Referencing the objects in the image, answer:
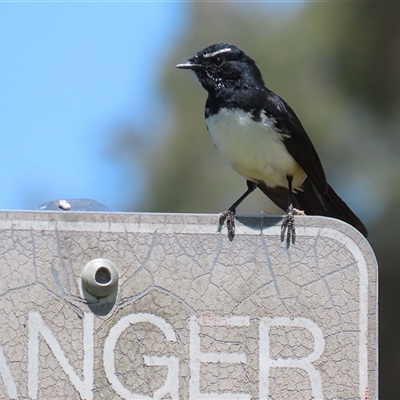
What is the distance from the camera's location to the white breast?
4.40 meters

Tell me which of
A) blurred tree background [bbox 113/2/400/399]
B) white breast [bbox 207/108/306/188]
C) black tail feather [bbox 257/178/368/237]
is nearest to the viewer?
white breast [bbox 207/108/306/188]

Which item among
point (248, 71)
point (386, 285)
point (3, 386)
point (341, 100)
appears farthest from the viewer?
point (341, 100)

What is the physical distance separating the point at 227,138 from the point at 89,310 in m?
1.90

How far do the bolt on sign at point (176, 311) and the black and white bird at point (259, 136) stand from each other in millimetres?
1555

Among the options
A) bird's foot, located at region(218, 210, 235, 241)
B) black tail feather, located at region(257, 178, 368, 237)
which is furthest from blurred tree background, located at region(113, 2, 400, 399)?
bird's foot, located at region(218, 210, 235, 241)

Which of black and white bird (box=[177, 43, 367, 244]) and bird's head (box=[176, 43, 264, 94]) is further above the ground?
bird's head (box=[176, 43, 264, 94])

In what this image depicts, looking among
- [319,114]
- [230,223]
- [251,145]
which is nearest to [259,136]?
[251,145]

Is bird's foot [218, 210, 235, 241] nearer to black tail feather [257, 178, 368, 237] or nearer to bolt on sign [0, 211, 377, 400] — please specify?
bolt on sign [0, 211, 377, 400]

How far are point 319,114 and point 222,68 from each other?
26.7ft

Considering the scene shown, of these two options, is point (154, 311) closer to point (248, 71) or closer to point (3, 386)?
point (3, 386)

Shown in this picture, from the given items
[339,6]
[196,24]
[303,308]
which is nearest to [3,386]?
[303,308]

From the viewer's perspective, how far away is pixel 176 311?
2705mm

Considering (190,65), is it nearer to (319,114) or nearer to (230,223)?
(230,223)

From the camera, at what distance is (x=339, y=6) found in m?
13.4
